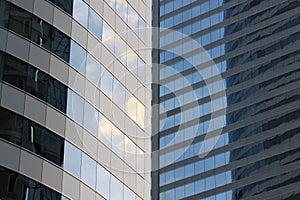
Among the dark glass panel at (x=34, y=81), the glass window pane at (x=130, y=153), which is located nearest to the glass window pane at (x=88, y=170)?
the dark glass panel at (x=34, y=81)

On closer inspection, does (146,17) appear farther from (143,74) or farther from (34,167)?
(34,167)

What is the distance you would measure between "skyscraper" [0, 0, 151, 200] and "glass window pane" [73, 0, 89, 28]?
2.2 inches

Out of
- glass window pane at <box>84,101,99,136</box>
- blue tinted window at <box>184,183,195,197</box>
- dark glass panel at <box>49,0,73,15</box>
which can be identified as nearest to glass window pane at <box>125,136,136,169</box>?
glass window pane at <box>84,101,99,136</box>

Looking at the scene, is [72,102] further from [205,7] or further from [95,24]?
[205,7]

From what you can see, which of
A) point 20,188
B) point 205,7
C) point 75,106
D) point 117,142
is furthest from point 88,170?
point 205,7

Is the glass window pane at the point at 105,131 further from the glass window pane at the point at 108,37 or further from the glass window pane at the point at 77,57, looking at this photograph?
the glass window pane at the point at 108,37

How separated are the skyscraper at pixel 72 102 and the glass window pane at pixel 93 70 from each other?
0.06m

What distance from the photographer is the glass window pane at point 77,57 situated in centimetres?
4485

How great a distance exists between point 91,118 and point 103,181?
11.6 ft

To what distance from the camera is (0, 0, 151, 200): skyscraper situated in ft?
129

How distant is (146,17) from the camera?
55.6 meters

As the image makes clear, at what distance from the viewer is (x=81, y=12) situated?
46.6 metres

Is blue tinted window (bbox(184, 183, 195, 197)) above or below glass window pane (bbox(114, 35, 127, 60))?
above

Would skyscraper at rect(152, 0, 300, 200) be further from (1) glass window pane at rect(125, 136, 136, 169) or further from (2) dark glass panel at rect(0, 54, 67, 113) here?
(2) dark glass panel at rect(0, 54, 67, 113)
